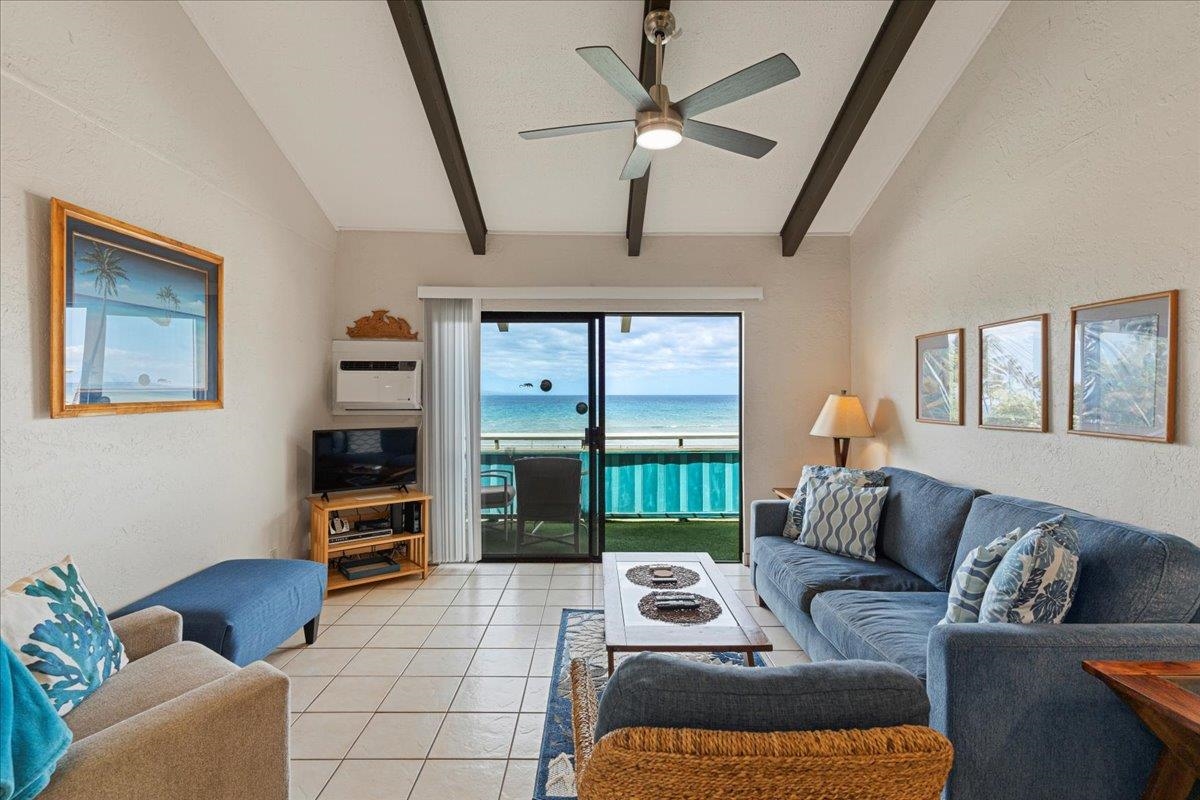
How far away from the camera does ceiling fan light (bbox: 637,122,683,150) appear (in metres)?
2.25

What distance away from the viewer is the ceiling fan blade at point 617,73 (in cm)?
197

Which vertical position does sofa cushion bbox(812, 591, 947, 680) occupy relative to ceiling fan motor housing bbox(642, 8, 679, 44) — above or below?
below

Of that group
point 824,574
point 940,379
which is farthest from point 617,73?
point 940,379

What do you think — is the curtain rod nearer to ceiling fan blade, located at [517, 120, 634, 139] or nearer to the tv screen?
the tv screen

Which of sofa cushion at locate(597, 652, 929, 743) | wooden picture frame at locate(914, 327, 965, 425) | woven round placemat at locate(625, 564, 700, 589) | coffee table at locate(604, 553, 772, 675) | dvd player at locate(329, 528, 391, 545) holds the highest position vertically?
wooden picture frame at locate(914, 327, 965, 425)

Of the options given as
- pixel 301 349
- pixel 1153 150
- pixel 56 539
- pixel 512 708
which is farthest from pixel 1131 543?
pixel 301 349

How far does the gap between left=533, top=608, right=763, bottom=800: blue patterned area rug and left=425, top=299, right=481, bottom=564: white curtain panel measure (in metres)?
1.47

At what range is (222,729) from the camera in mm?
1515

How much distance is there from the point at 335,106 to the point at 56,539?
2.51 m

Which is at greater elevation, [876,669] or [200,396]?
[200,396]

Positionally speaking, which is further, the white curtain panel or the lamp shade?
the white curtain panel

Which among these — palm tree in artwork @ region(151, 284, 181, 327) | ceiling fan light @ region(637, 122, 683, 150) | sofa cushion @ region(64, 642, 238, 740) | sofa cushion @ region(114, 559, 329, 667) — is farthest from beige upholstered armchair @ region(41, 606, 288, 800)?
ceiling fan light @ region(637, 122, 683, 150)

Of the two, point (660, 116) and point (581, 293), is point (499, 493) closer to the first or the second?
point (581, 293)

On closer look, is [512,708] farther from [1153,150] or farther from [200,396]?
[1153,150]
